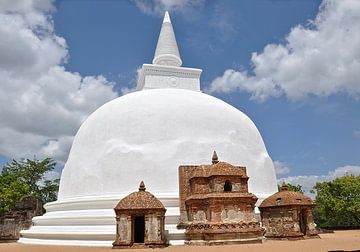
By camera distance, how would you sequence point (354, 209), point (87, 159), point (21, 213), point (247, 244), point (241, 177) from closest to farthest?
point (247, 244), point (241, 177), point (87, 159), point (21, 213), point (354, 209)

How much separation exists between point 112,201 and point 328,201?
2316 cm

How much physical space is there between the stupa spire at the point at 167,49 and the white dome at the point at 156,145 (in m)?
5.38

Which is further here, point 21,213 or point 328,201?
point 328,201

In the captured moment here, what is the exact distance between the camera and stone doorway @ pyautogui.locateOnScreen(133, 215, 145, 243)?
54.1 feet

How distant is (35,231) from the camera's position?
64.8 ft

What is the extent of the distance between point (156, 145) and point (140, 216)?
412 centimetres

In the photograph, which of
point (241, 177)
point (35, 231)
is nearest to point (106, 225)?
point (35, 231)

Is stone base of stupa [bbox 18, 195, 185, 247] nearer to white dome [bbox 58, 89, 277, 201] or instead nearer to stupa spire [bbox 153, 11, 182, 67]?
white dome [bbox 58, 89, 277, 201]

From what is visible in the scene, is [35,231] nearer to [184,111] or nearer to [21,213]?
[21,213]

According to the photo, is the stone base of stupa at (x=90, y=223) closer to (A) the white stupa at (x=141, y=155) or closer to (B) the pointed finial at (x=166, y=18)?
(A) the white stupa at (x=141, y=155)

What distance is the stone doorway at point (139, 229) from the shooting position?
16.5m

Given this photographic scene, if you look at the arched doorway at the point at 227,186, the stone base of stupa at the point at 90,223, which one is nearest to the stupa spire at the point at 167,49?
the stone base of stupa at the point at 90,223

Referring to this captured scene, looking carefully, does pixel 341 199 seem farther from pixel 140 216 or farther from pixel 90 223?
pixel 90 223

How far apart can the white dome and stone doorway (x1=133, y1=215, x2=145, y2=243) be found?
1634 mm
